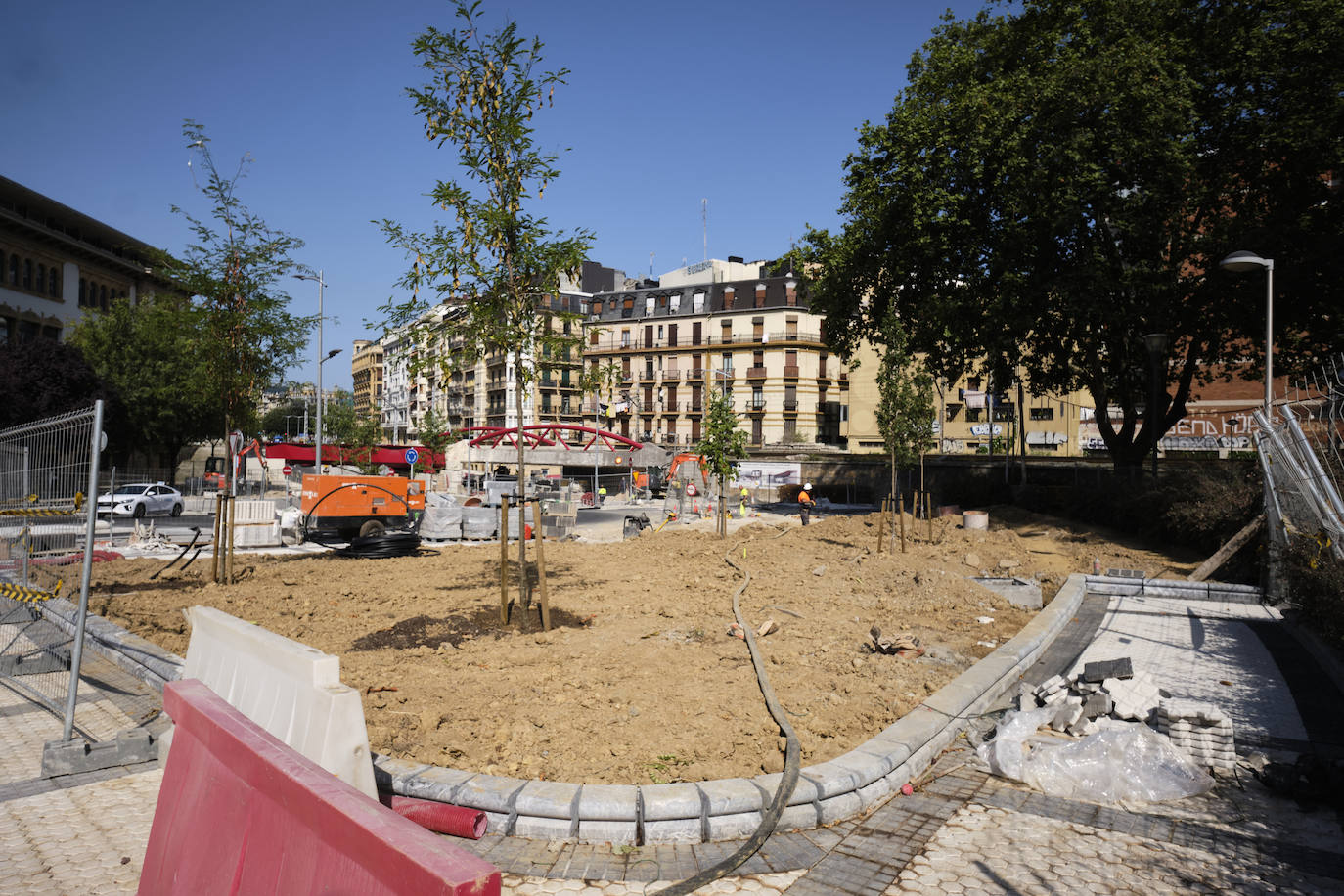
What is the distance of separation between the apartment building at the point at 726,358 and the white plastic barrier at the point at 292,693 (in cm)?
5795

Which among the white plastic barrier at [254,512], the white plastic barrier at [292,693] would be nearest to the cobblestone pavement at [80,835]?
the white plastic barrier at [292,693]

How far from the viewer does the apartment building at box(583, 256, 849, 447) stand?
66125 mm

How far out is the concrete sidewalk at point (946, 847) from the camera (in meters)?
3.78

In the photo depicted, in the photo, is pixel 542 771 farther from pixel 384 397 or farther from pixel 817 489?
pixel 384 397

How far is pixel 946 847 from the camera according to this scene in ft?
13.6

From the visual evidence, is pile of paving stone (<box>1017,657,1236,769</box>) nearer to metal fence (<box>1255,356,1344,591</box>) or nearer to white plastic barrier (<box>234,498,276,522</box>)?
metal fence (<box>1255,356,1344,591</box>)

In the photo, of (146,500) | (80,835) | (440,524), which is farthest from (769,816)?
(146,500)

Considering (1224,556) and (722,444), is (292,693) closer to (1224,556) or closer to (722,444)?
(1224,556)

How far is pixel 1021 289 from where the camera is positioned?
20672 mm

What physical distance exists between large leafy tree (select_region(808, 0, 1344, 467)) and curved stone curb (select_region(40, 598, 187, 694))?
1977 centimetres

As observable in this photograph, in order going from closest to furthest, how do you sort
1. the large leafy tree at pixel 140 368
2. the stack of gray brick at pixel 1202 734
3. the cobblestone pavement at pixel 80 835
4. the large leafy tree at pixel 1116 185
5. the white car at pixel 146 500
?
the cobblestone pavement at pixel 80 835 → the stack of gray brick at pixel 1202 734 → the large leafy tree at pixel 1116 185 → the white car at pixel 146 500 → the large leafy tree at pixel 140 368

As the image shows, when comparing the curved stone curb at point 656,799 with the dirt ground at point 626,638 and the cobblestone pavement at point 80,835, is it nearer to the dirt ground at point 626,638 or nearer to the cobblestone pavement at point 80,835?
the dirt ground at point 626,638

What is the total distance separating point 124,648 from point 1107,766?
8.85 m

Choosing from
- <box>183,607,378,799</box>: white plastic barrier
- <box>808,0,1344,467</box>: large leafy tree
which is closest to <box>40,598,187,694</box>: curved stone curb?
<box>183,607,378,799</box>: white plastic barrier
